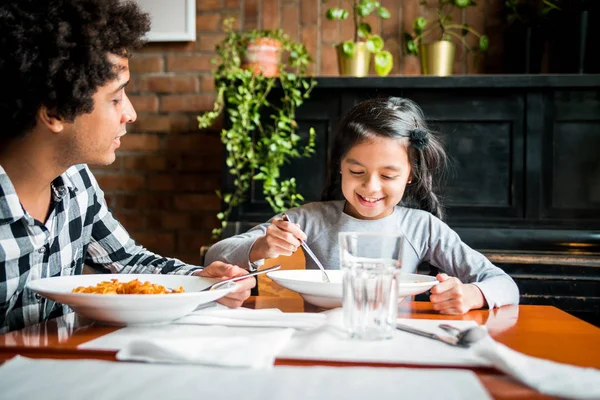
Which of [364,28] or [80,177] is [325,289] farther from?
[364,28]

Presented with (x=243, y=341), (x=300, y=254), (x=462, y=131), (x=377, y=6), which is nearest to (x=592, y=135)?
(x=462, y=131)

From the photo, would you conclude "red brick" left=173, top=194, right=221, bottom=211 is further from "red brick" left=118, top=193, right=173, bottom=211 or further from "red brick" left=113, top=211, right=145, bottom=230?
"red brick" left=113, top=211, right=145, bottom=230

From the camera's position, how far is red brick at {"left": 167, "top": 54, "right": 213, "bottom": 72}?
303 cm

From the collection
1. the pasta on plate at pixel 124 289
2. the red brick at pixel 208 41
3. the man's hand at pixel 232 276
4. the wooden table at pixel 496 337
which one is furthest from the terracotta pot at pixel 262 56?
the pasta on plate at pixel 124 289

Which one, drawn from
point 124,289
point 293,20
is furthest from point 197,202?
point 124,289

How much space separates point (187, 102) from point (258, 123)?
64 cm

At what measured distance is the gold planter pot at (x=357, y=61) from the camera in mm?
2604

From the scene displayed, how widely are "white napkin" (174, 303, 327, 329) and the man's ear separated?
51 cm

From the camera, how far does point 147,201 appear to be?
308 centimetres

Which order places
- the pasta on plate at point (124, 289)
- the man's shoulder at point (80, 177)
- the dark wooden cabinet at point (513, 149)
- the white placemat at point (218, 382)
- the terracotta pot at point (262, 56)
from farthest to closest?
1. the terracotta pot at point (262, 56)
2. the dark wooden cabinet at point (513, 149)
3. the man's shoulder at point (80, 177)
4. the pasta on plate at point (124, 289)
5. the white placemat at point (218, 382)

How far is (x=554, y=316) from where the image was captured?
42.0 inches

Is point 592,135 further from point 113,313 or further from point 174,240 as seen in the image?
point 113,313

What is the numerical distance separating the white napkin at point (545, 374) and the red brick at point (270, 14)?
2524 mm

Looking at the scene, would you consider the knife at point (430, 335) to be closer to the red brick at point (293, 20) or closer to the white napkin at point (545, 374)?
the white napkin at point (545, 374)
